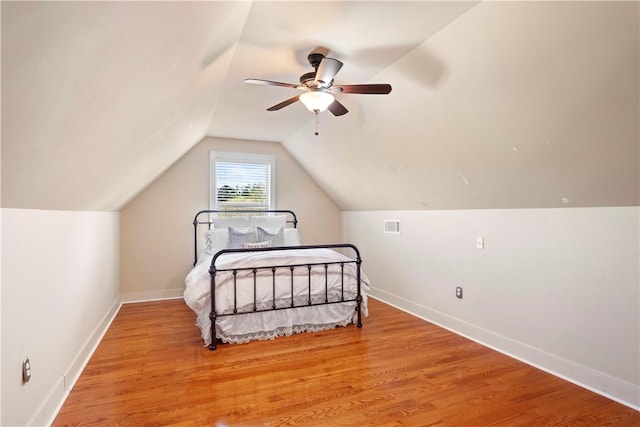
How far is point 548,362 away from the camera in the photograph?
2.62 m

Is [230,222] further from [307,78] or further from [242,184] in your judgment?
[307,78]

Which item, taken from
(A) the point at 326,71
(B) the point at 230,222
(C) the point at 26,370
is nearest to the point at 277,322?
(B) the point at 230,222

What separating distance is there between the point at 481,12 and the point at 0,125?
6.96ft

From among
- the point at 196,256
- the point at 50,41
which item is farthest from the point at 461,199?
the point at 196,256

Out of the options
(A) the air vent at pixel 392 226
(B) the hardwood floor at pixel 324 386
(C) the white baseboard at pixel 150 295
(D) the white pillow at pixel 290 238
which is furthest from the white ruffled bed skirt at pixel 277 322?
(C) the white baseboard at pixel 150 295

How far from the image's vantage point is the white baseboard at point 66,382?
6.07 feet

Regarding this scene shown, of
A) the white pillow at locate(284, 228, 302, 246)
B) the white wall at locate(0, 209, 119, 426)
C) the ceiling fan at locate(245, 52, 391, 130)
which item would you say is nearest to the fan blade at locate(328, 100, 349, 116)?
the ceiling fan at locate(245, 52, 391, 130)

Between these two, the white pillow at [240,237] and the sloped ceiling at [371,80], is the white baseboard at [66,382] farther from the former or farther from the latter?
the white pillow at [240,237]

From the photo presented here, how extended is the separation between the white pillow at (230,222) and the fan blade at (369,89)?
277 cm

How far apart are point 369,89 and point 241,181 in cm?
324

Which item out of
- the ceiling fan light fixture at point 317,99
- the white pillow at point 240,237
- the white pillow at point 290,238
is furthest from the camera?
the white pillow at point 290,238

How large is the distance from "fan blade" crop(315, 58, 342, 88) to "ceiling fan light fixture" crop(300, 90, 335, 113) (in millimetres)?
75

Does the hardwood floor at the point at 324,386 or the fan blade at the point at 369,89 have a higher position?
the fan blade at the point at 369,89

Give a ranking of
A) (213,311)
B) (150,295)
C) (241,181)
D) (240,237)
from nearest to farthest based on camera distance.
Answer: (213,311)
(240,237)
(150,295)
(241,181)
